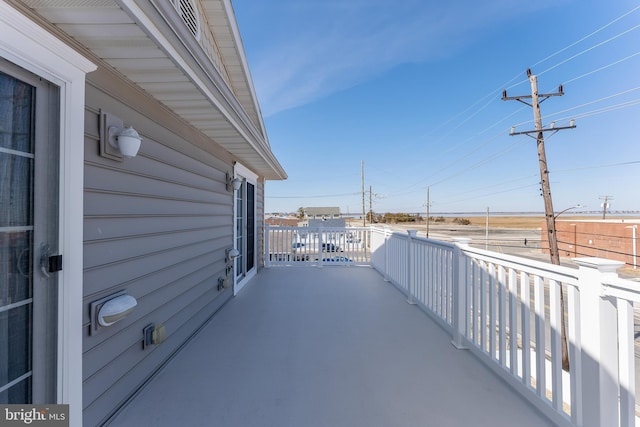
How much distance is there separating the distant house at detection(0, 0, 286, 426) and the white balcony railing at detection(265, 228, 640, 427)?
89.6 inches

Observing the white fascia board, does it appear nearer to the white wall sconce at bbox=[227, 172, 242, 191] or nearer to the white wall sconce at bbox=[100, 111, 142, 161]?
the white wall sconce at bbox=[100, 111, 142, 161]

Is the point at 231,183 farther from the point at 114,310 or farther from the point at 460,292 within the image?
the point at 460,292

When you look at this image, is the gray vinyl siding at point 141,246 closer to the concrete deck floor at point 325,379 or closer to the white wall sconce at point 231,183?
the concrete deck floor at point 325,379

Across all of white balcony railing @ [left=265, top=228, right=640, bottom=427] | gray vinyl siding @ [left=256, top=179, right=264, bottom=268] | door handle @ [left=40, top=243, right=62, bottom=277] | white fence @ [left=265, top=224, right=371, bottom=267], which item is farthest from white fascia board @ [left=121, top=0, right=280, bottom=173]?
white fence @ [left=265, top=224, right=371, bottom=267]

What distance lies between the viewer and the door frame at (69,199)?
1.19 meters

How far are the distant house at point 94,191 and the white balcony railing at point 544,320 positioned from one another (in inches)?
89.6

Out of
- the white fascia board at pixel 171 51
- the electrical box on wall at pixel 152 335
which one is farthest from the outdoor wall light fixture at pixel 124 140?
the electrical box on wall at pixel 152 335

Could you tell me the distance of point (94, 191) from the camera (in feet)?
4.72

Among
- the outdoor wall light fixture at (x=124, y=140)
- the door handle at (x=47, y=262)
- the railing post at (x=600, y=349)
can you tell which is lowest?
the railing post at (x=600, y=349)

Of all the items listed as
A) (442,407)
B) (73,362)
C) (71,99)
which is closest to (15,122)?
(71,99)

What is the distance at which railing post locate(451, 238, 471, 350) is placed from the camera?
225 cm

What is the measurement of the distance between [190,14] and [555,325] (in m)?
3.86

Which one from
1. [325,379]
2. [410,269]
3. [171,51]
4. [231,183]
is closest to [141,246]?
[171,51]

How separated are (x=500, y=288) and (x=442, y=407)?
0.88 metres
